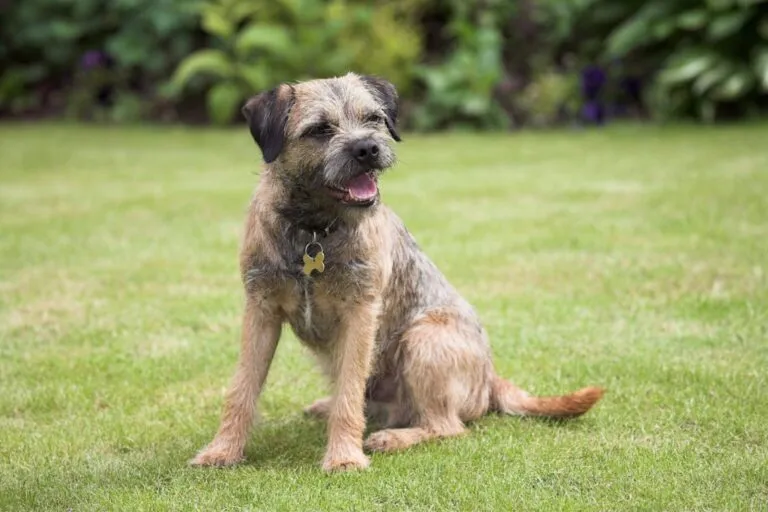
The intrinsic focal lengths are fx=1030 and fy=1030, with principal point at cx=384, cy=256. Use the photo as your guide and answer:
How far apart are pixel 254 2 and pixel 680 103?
7.12m

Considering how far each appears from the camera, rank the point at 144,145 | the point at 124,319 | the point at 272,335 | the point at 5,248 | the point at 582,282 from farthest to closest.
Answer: the point at 144,145
the point at 5,248
the point at 582,282
the point at 124,319
the point at 272,335

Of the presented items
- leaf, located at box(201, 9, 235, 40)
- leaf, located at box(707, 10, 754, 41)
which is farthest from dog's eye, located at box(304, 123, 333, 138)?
leaf, located at box(201, 9, 235, 40)

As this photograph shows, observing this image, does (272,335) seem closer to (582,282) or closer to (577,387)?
(577,387)

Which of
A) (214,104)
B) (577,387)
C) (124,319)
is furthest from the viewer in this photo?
(214,104)

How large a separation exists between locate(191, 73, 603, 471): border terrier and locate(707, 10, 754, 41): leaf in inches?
448

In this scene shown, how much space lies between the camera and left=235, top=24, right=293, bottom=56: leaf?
53.1 ft

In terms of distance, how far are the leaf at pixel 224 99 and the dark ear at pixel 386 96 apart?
40.5 ft

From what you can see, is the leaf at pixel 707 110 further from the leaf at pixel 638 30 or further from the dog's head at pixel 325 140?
the dog's head at pixel 325 140

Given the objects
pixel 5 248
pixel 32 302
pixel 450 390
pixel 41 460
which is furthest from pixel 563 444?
pixel 5 248

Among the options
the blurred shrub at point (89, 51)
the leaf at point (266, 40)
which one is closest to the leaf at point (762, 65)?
the leaf at point (266, 40)

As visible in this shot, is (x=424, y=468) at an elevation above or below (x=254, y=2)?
below

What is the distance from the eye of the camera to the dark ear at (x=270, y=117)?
4602 millimetres

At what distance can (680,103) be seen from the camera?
15.9 meters

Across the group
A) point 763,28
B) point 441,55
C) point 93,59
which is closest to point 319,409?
point 763,28
